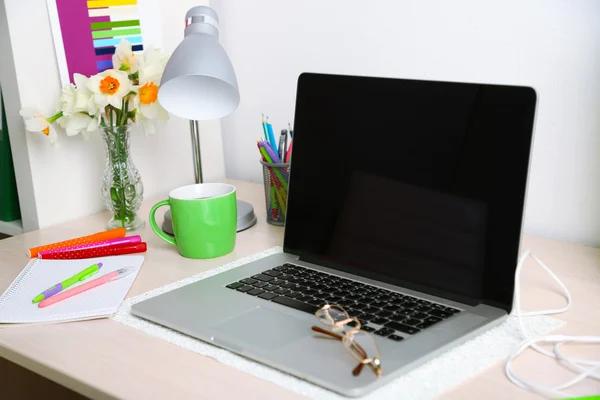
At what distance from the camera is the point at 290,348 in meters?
0.71

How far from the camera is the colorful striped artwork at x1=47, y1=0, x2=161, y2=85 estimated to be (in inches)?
45.8

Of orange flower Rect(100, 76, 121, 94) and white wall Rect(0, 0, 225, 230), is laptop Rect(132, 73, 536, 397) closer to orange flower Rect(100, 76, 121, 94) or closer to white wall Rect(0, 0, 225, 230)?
orange flower Rect(100, 76, 121, 94)

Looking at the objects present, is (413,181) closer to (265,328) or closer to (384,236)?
(384,236)

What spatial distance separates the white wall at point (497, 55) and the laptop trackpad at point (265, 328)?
513 millimetres

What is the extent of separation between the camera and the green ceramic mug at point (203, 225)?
1012mm

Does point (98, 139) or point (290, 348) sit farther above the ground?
point (98, 139)

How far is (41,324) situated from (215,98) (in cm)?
48

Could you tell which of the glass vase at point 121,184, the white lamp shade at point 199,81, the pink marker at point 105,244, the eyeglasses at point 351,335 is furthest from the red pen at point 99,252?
the eyeglasses at point 351,335

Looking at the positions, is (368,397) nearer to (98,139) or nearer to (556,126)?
(556,126)

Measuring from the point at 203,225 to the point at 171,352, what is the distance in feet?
0.99

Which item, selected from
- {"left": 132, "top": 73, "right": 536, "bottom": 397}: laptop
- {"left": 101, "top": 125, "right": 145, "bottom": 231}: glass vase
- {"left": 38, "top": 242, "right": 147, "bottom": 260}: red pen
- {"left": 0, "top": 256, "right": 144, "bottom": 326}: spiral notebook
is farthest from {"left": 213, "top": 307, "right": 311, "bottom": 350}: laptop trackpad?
{"left": 101, "top": 125, "right": 145, "bottom": 231}: glass vase

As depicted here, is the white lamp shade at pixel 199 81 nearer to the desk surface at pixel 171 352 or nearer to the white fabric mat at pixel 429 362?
the desk surface at pixel 171 352

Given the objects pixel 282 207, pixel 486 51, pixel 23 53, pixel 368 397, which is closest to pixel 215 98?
pixel 282 207

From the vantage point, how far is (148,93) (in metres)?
1.13
